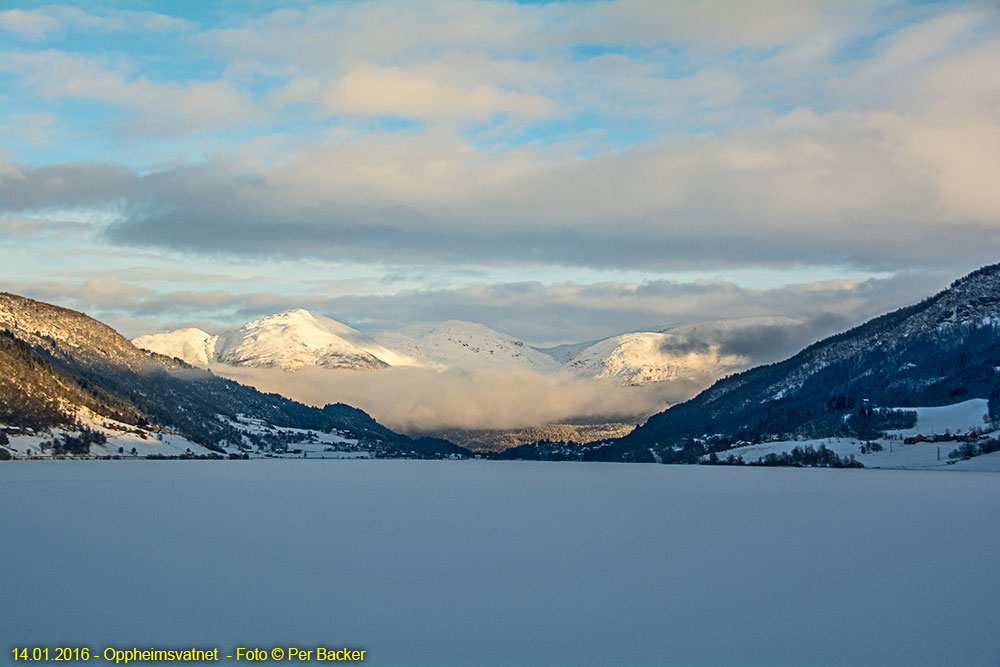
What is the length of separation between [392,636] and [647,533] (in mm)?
64966

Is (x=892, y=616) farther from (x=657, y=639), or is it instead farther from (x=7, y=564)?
(x=7, y=564)

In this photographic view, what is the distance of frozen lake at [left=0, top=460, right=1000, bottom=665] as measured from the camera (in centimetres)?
5269

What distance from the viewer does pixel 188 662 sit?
47.3m

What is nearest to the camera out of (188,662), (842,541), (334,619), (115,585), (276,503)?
(188,662)

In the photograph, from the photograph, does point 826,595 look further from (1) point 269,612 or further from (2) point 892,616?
(1) point 269,612

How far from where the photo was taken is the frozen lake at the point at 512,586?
52.7m

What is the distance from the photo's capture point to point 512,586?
7162 centimetres

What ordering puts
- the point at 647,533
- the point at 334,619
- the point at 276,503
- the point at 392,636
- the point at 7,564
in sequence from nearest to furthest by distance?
the point at 392,636 → the point at 334,619 → the point at 7,564 → the point at 647,533 → the point at 276,503

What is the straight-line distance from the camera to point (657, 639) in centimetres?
5450

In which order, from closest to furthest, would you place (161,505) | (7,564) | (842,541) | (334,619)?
(334,619) → (7,564) → (842,541) → (161,505)

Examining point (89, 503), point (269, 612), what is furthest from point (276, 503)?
point (269, 612)

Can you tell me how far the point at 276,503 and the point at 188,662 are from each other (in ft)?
381

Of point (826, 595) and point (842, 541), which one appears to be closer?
point (826, 595)

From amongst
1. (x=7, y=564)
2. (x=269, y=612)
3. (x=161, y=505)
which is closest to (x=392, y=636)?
(x=269, y=612)
